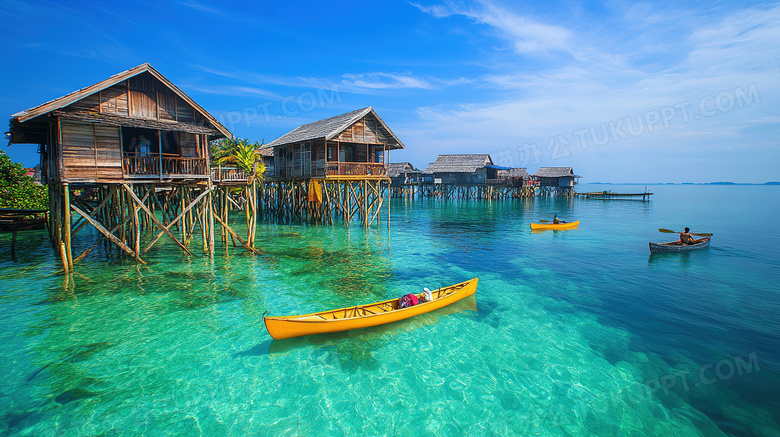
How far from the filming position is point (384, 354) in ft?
27.2

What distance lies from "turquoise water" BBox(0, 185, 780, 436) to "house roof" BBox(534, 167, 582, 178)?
192ft

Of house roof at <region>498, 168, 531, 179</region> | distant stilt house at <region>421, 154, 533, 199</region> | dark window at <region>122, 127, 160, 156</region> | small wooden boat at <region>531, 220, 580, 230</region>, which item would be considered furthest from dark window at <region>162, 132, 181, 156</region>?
house roof at <region>498, 168, 531, 179</region>

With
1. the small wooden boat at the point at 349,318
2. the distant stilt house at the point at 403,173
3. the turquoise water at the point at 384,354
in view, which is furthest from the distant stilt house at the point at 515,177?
the small wooden boat at the point at 349,318

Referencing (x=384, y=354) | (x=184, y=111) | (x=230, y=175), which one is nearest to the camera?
(x=384, y=354)

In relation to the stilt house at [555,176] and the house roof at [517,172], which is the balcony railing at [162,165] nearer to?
the house roof at [517,172]

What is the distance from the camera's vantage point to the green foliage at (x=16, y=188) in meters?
21.9

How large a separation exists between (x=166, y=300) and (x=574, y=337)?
11863 mm

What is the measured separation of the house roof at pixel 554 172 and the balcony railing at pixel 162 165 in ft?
223

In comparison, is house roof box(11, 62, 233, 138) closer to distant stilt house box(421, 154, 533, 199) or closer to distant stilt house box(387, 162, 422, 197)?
distant stilt house box(421, 154, 533, 199)

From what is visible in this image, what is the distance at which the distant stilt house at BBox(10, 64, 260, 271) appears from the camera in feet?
41.3

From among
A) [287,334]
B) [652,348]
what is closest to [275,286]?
[287,334]

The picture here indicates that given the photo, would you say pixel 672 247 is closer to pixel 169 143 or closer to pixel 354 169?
pixel 354 169

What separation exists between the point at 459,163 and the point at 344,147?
35084 millimetres

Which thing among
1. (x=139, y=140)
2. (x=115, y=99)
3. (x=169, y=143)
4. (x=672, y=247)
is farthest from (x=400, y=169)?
(x=115, y=99)
